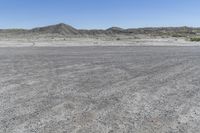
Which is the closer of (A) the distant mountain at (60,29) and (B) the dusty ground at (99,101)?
(B) the dusty ground at (99,101)

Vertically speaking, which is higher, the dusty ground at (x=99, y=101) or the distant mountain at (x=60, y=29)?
the dusty ground at (x=99, y=101)

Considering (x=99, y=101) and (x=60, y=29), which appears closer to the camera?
(x=99, y=101)

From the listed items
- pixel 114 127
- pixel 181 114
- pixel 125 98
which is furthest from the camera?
pixel 125 98

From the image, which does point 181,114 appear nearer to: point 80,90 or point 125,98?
point 125,98

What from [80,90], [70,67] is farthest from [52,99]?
[70,67]

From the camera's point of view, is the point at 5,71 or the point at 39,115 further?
the point at 5,71

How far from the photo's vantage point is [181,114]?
8.61 meters

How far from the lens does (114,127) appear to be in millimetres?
7348

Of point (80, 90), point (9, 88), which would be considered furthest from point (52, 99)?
point (9, 88)

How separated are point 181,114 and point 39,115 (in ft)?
11.2

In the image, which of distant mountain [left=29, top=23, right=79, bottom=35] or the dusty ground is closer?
the dusty ground

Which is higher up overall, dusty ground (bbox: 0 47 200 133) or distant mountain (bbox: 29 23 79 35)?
dusty ground (bbox: 0 47 200 133)

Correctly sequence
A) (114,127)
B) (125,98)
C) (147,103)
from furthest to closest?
(125,98) → (147,103) → (114,127)

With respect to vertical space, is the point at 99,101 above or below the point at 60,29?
above
